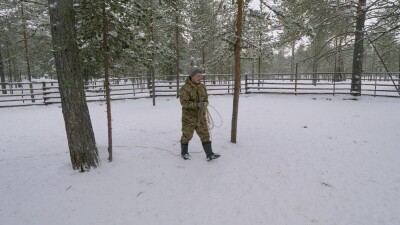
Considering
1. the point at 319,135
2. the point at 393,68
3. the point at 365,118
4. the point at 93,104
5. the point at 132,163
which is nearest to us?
the point at 132,163

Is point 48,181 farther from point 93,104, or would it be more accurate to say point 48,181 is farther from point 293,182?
point 93,104

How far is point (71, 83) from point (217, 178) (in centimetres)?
320

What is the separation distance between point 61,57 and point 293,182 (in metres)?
4.75

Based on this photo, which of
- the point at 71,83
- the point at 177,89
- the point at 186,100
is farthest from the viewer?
the point at 177,89

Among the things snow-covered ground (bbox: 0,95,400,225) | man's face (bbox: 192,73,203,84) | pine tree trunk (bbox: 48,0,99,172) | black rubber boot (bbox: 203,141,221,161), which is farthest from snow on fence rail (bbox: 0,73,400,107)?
black rubber boot (bbox: 203,141,221,161)

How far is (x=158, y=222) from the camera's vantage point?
3.83 metres

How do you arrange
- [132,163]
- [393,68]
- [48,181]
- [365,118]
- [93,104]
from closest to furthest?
[48,181] < [132,163] < [365,118] < [93,104] < [393,68]

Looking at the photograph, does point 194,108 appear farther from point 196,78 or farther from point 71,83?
point 71,83

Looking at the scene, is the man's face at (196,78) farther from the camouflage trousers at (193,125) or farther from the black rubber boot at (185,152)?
the black rubber boot at (185,152)

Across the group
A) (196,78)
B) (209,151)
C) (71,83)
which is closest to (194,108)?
(196,78)

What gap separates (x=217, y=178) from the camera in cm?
504

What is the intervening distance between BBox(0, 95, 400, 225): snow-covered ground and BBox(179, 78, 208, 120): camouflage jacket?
1.09m

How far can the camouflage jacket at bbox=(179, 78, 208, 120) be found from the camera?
5.39 metres

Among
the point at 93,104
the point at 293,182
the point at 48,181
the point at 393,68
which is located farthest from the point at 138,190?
the point at 393,68
